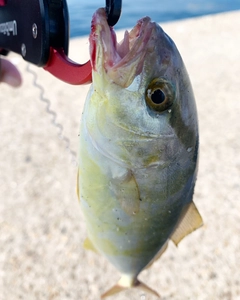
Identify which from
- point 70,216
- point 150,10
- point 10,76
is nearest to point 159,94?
point 10,76

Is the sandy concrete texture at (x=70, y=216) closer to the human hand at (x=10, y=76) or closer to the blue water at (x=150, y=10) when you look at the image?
the human hand at (x=10, y=76)

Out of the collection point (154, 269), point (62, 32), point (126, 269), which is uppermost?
point (62, 32)

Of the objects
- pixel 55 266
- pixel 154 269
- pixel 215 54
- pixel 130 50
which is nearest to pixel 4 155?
pixel 55 266

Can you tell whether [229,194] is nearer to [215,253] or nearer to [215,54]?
[215,253]

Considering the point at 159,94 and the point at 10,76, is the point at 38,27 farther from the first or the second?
the point at 10,76

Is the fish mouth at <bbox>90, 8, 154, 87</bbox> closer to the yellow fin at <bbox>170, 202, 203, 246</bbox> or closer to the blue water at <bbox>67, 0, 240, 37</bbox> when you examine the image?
the yellow fin at <bbox>170, 202, 203, 246</bbox>

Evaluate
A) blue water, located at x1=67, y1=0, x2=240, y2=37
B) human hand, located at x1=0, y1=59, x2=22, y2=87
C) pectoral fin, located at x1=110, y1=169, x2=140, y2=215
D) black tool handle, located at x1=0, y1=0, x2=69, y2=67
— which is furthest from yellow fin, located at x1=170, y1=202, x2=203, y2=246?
blue water, located at x1=67, y1=0, x2=240, y2=37
